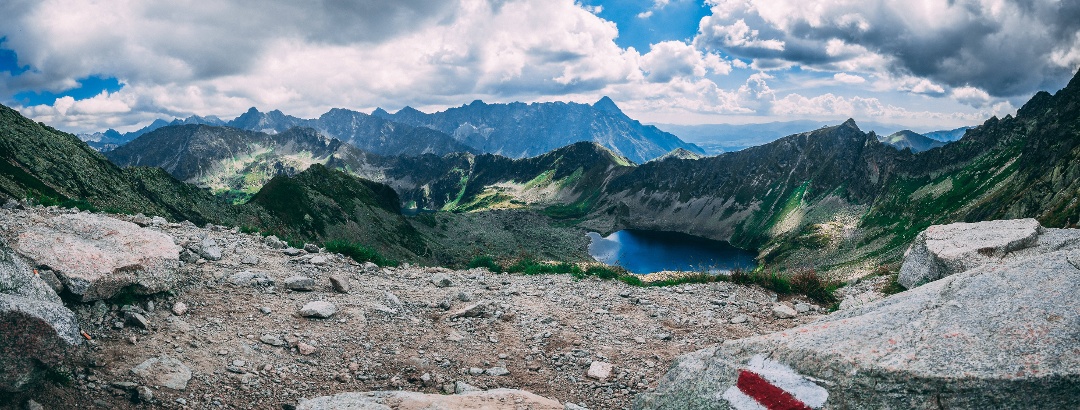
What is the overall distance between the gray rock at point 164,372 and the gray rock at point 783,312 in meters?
15.5

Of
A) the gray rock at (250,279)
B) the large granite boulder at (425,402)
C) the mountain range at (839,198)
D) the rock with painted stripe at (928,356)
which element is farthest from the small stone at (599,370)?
the mountain range at (839,198)

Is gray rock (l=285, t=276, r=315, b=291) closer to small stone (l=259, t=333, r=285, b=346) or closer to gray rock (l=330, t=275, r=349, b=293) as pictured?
gray rock (l=330, t=275, r=349, b=293)

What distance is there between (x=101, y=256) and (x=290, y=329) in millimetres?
4024

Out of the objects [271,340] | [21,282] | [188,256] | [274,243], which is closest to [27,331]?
[21,282]

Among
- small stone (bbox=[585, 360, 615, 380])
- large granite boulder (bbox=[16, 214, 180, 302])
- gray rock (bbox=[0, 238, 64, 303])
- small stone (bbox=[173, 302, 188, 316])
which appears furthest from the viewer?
small stone (bbox=[585, 360, 615, 380])

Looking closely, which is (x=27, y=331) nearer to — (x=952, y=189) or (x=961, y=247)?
(x=961, y=247)

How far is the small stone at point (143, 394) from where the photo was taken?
7.81 meters

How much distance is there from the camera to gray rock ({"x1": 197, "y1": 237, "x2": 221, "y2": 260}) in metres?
14.7

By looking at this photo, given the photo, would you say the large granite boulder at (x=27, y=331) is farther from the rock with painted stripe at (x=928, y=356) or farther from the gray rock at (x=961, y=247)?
the gray rock at (x=961, y=247)

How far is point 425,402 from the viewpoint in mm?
8203

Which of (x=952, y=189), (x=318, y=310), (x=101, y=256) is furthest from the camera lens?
(x=952, y=189)

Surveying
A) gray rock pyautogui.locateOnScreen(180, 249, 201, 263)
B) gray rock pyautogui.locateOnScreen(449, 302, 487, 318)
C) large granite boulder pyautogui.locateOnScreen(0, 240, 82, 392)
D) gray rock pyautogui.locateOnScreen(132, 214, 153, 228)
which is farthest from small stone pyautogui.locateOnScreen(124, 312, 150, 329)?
gray rock pyautogui.locateOnScreen(132, 214, 153, 228)

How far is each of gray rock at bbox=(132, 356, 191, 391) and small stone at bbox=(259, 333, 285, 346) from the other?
1.69 metres

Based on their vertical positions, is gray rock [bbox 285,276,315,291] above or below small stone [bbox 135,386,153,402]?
above
